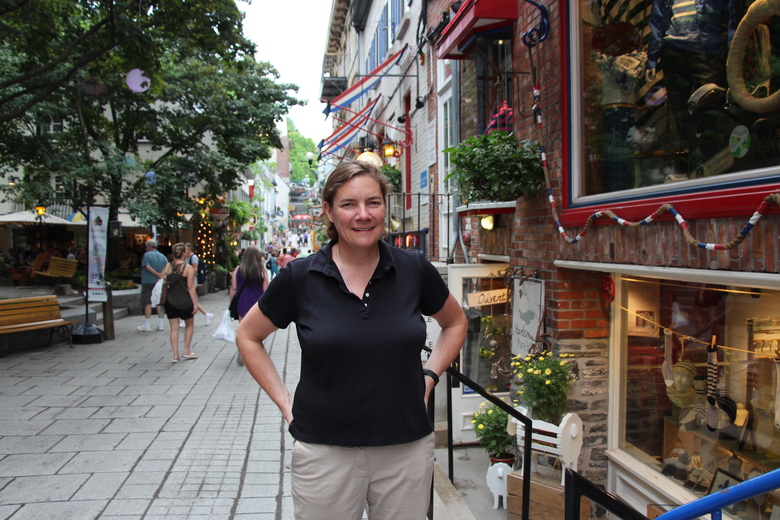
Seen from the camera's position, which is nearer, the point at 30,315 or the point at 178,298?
the point at 178,298

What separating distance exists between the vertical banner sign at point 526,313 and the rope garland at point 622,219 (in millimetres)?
688

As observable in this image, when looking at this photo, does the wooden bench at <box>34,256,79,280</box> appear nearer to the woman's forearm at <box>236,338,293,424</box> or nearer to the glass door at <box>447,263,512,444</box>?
the glass door at <box>447,263,512,444</box>

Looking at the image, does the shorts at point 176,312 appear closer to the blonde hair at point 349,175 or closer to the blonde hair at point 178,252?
the blonde hair at point 178,252

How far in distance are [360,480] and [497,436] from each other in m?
3.00

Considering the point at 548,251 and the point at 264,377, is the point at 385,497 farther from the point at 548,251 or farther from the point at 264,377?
the point at 548,251

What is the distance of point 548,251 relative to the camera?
4.68m

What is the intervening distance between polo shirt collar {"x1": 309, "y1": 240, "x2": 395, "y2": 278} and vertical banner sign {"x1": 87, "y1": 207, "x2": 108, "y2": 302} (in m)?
8.91

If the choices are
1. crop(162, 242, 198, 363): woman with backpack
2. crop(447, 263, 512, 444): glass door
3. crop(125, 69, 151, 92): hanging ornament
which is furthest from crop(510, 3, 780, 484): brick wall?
crop(125, 69, 151, 92): hanging ornament

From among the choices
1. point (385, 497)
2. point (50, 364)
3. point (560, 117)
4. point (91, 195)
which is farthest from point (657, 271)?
point (91, 195)

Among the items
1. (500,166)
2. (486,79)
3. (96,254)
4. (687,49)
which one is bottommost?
(96,254)

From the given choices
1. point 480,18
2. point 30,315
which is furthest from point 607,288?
point 30,315

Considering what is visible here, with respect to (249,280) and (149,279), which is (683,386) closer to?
(249,280)

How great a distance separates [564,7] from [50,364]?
8226 mm

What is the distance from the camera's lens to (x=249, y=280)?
8086mm
